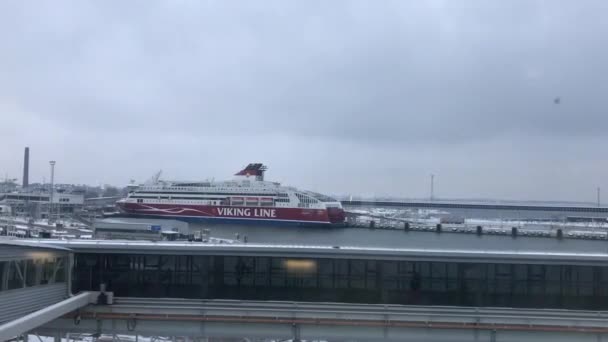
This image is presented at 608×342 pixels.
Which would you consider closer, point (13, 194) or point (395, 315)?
point (395, 315)

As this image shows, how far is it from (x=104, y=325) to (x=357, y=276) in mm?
1769

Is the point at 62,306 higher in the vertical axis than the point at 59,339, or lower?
higher

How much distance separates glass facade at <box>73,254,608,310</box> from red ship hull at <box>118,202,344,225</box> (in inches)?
773

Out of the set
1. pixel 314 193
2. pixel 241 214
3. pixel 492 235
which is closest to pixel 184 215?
pixel 241 214

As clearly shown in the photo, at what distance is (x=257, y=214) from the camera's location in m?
24.1

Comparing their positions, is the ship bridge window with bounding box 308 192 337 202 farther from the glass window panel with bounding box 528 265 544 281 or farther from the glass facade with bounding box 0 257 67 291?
the glass facade with bounding box 0 257 67 291

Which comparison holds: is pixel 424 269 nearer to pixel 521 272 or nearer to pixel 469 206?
pixel 521 272

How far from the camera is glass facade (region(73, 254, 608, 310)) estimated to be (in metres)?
4.12

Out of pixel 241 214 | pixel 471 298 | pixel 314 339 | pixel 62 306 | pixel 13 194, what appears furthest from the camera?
pixel 241 214

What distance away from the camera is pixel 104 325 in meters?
3.81

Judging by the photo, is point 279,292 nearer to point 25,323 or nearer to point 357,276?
point 357,276

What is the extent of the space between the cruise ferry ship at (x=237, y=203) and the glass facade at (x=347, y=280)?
19655 mm

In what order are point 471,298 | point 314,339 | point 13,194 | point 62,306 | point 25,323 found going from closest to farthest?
point 25,323
point 62,306
point 314,339
point 471,298
point 13,194

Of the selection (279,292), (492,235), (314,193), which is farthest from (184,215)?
(279,292)
